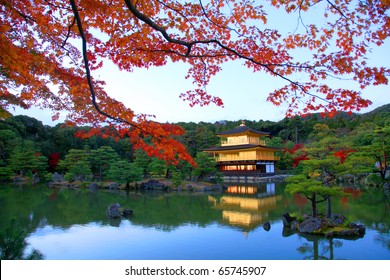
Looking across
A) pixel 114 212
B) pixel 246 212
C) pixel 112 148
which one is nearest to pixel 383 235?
pixel 246 212

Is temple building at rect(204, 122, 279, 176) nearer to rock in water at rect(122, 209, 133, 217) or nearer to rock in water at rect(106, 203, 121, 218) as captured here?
rock in water at rect(122, 209, 133, 217)

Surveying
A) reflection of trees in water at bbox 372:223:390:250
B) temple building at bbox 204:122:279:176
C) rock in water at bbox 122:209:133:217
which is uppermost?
temple building at bbox 204:122:279:176

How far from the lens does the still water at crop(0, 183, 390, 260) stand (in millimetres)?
5852

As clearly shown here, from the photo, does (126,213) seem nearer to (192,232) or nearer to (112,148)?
(192,232)

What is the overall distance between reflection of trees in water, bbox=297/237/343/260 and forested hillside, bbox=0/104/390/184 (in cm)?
560

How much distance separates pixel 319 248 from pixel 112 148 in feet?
84.7

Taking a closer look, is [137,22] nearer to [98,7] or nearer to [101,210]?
[98,7]

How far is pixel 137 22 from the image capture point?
4.06m

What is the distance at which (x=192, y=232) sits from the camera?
7398 millimetres

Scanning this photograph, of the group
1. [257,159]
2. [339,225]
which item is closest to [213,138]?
[257,159]

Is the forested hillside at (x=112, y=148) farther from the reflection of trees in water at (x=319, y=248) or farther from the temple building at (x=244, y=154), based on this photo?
the reflection of trees in water at (x=319, y=248)

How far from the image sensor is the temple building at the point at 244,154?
2567cm

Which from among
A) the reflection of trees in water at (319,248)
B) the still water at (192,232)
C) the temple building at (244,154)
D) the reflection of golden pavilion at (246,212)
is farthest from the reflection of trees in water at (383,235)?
the temple building at (244,154)

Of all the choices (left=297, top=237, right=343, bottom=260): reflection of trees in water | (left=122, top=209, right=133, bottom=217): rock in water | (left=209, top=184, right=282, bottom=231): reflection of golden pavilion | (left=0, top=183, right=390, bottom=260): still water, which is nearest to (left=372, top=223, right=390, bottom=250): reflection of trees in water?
(left=0, top=183, right=390, bottom=260): still water
